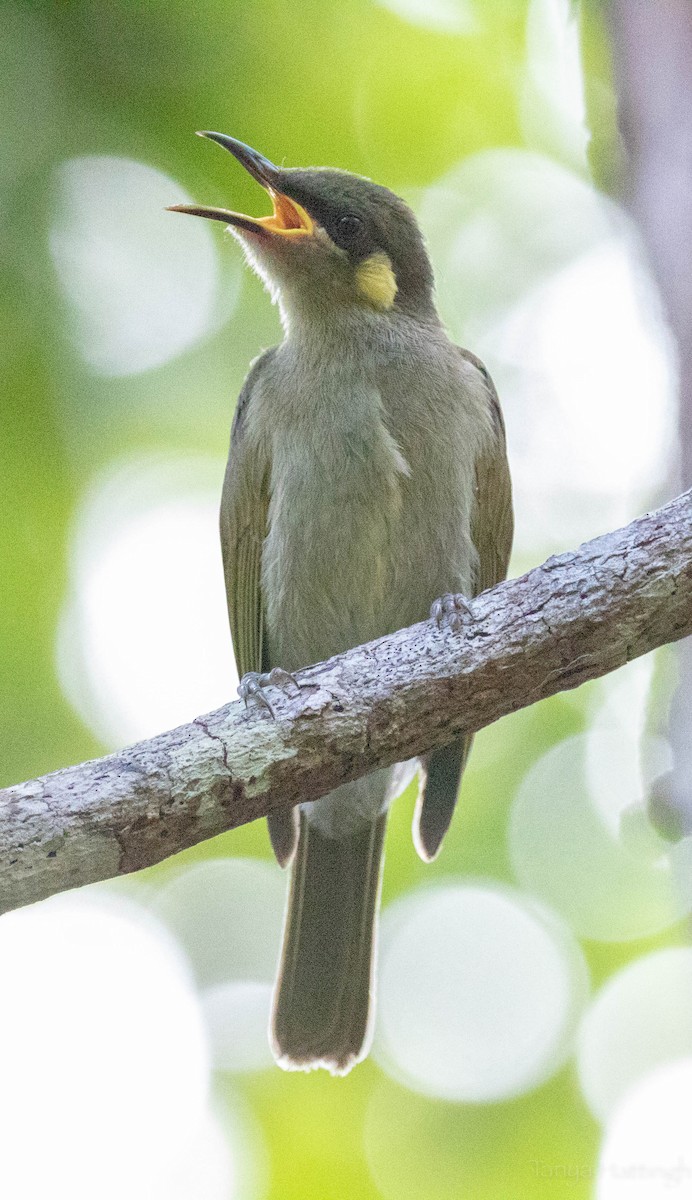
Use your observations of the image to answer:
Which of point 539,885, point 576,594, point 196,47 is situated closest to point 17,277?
point 196,47

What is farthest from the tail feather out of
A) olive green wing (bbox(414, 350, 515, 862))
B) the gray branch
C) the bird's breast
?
the gray branch

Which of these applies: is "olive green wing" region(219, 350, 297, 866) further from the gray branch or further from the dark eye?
the gray branch

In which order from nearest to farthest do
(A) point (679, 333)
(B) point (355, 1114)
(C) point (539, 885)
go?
(A) point (679, 333) < (B) point (355, 1114) < (C) point (539, 885)

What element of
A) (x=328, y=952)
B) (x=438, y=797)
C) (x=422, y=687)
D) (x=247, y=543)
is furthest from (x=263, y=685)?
(x=328, y=952)

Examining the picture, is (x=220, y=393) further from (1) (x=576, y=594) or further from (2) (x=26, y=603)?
(1) (x=576, y=594)

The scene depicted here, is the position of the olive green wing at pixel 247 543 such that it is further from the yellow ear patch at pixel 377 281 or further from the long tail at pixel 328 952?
the yellow ear patch at pixel 377 281

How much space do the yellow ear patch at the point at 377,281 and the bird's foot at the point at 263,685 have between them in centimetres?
194

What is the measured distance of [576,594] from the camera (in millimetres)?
3613

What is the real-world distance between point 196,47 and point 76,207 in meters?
1.09

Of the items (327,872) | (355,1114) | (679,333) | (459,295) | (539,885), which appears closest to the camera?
(679,333)

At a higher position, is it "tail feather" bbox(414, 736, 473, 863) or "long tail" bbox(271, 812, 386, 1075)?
"tail feather" bbox(414, 736, 473, 863)

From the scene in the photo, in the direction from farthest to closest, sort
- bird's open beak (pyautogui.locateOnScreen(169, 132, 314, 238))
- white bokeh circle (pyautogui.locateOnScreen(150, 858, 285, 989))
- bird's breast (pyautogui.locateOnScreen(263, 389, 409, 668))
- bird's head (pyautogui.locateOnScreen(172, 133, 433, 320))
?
white bokeh circle (pyautogui.locateOnScreen(150, 858, 285, 989))
bird's head (pyautogui.locateOnScreen(172, 133, 433, 320))
bird's open beak (pyautogui.locateOnScreen(169, 132, 314, 238))
bird's breast (pyautogui.locateOnScreen(263, 389, 409, 668))

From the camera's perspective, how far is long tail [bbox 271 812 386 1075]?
5.11 m

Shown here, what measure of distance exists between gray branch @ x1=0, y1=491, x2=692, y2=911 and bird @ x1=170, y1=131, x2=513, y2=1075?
1.08 m
